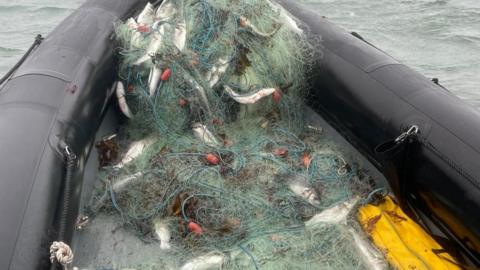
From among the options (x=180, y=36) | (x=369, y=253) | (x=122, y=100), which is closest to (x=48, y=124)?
(x=122, y=100)

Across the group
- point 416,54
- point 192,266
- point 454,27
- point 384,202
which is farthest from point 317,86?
point 454,27

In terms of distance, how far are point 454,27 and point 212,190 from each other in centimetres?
864

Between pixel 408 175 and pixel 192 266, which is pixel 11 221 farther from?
pixel 408 175

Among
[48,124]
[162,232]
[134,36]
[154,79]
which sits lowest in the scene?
[162,232]

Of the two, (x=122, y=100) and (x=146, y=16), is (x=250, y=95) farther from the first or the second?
(x=146, y=16)

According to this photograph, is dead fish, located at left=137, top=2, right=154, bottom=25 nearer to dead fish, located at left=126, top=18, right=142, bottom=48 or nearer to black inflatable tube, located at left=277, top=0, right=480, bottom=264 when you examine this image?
dead fish, located at left=126, top=18, right=142, bottom=48

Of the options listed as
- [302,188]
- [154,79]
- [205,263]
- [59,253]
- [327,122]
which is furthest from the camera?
[327,122]

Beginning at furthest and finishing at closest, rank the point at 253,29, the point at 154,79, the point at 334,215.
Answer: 1. the point at 253,29
2. the point at 154,79
3. the point at 334,215

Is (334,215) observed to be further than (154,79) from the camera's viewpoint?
No

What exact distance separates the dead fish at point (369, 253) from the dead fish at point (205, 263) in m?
0.96

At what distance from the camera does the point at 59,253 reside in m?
2.57

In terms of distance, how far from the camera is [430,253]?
3033mm

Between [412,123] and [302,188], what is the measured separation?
0.99 metres

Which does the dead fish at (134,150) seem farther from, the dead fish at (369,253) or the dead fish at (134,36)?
the dead fish at (369,253)
